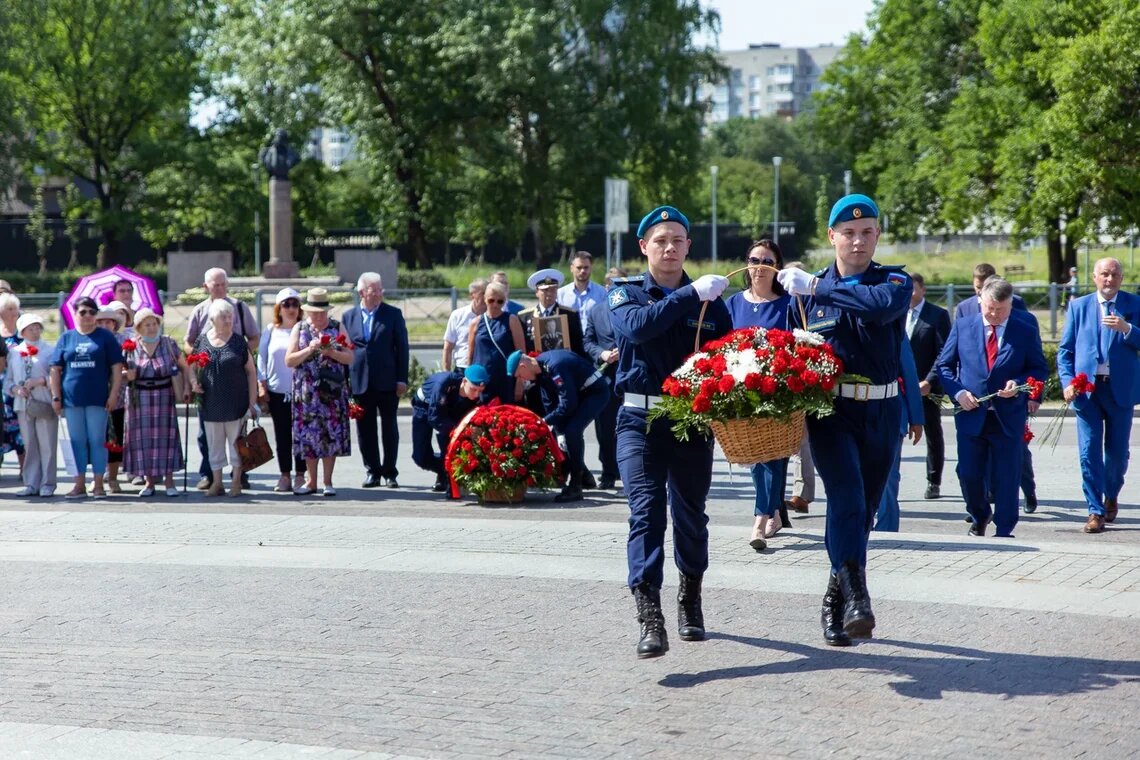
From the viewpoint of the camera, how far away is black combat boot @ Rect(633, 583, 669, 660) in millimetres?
6406

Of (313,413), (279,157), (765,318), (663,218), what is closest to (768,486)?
(765,318)

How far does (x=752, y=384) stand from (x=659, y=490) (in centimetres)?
68

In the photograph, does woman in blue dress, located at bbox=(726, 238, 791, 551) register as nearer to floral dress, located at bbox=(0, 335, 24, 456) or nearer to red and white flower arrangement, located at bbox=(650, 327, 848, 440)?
red and white flower arrangement, located at bbox=(650, 327, 848, 440)

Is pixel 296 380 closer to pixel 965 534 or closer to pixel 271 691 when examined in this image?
pixel 965 534

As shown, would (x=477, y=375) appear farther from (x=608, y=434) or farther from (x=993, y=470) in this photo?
(x=993, y=470)

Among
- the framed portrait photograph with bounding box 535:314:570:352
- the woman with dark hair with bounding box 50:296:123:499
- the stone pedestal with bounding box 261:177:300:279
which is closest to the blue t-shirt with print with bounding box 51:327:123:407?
the woman with dark hair with bounding box 50:296:123:499

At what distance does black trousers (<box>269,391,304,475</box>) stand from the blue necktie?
6560 millimetres

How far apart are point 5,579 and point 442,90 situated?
137 feet

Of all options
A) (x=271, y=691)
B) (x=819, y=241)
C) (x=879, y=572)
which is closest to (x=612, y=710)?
(x=271, y=691)

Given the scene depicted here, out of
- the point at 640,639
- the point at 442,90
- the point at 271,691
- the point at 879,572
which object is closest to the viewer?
the point at 271,691

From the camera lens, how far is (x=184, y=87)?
55.0 m

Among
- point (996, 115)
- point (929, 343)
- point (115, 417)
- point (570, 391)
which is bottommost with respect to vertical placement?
point (115, 417)

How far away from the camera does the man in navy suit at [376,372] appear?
1353cm

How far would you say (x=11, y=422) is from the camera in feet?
45.8
